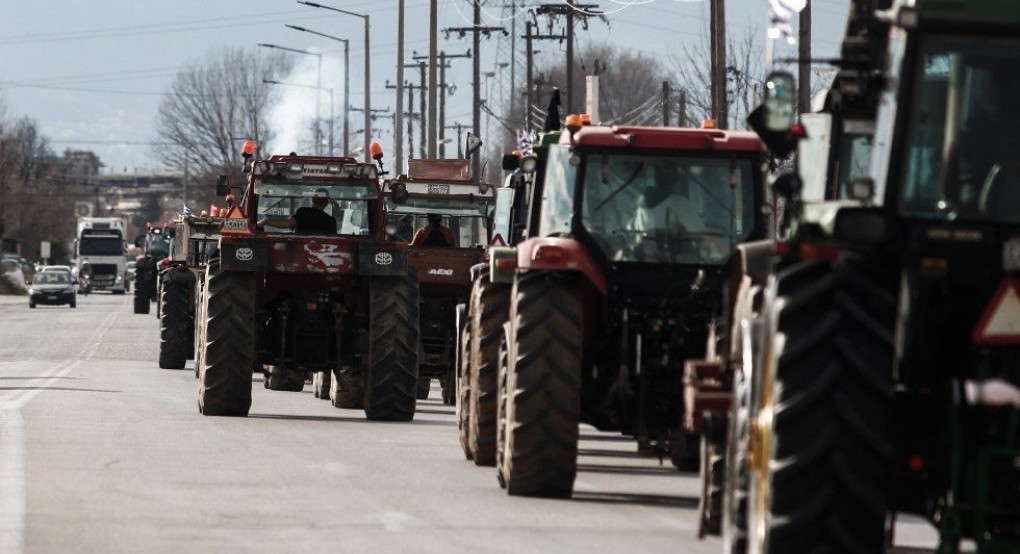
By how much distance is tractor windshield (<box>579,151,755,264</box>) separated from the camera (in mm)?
16344

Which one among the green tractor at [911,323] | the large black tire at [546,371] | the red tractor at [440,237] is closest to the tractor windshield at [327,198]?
the red tractor at [440,237]

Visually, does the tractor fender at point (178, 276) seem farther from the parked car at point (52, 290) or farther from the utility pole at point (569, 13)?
the parked car at point (52, 290)

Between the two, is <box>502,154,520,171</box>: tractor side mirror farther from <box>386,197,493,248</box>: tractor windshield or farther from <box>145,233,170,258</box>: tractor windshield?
<box>145,233,170,258</box>: tractor windshield

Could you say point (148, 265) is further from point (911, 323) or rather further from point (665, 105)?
point (911, 323)

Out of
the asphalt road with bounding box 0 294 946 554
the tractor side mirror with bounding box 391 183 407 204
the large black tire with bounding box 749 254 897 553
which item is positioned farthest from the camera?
the tractor side mirror with bounding box 391 183 407 204

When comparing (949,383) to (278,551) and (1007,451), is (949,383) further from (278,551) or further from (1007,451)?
(278,551)

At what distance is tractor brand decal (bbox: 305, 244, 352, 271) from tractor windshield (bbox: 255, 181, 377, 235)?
0.76m

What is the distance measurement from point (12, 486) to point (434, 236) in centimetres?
1460

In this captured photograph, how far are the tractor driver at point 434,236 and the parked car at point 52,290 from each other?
58869 millimetres

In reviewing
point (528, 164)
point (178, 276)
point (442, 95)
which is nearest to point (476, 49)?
point (442, 95)

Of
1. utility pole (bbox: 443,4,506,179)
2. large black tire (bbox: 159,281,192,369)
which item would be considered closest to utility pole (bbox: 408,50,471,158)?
utility pole (bbox: 443,4,506,179)

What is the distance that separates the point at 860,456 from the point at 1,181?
129m

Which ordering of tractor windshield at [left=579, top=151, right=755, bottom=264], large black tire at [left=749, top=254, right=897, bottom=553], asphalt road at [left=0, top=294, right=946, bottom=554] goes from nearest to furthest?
large black tire at [left=749, top=254, right=897, bottom=553] < asphalt road at [left=0, top=294, right=946, bottom=554] < tractor windshield at [left=579, top=151, right=755, bottom=264]

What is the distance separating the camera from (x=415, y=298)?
24.9m
